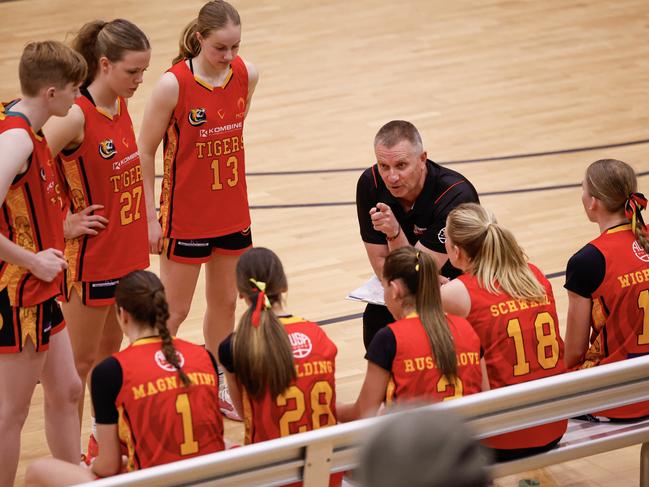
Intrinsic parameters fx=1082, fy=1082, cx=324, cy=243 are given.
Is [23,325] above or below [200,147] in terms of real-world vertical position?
below

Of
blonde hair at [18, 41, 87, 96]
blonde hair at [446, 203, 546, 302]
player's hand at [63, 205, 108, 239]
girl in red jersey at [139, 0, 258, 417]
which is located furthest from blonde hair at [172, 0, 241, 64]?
blonde hair at [446, 203, 546, 302]


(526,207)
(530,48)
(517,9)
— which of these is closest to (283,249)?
(526,207)

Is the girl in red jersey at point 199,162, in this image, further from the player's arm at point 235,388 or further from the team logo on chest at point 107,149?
the player's arm at point 235,388

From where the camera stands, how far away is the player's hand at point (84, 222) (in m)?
4.22

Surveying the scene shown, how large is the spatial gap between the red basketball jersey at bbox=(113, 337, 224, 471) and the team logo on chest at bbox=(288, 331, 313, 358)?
286mm

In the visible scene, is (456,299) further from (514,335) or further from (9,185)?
(9,185)

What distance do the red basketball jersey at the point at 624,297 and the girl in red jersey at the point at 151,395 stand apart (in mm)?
1544

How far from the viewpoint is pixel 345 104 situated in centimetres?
903

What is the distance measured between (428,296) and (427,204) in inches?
42.1

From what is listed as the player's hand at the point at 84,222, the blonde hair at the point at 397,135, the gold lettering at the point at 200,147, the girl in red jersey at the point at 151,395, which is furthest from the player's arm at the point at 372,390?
the gold lettering at the point at 200,147

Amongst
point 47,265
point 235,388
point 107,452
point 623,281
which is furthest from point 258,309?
point 623,281

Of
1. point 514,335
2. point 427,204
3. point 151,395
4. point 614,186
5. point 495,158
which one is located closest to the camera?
point 151,395

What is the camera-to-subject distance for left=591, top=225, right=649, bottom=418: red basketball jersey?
398 centimetres

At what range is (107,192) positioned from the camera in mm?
4238
